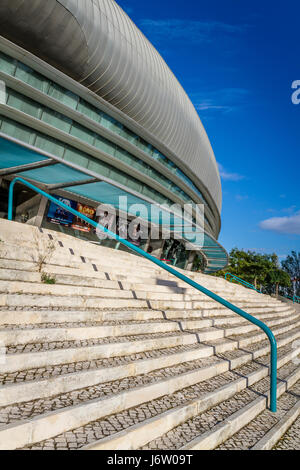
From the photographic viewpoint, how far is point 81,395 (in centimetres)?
215

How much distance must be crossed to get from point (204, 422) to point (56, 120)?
12.8 metres

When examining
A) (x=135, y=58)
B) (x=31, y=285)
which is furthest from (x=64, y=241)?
(x=135, y=58)

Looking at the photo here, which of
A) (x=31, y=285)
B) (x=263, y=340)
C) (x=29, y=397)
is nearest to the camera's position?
(x=29, y=397)

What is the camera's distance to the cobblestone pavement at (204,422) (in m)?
2.06

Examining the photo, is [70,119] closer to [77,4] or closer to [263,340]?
[77,4]

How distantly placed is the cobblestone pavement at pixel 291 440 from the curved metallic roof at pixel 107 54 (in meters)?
16.2

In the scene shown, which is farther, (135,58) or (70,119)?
(135,58)
